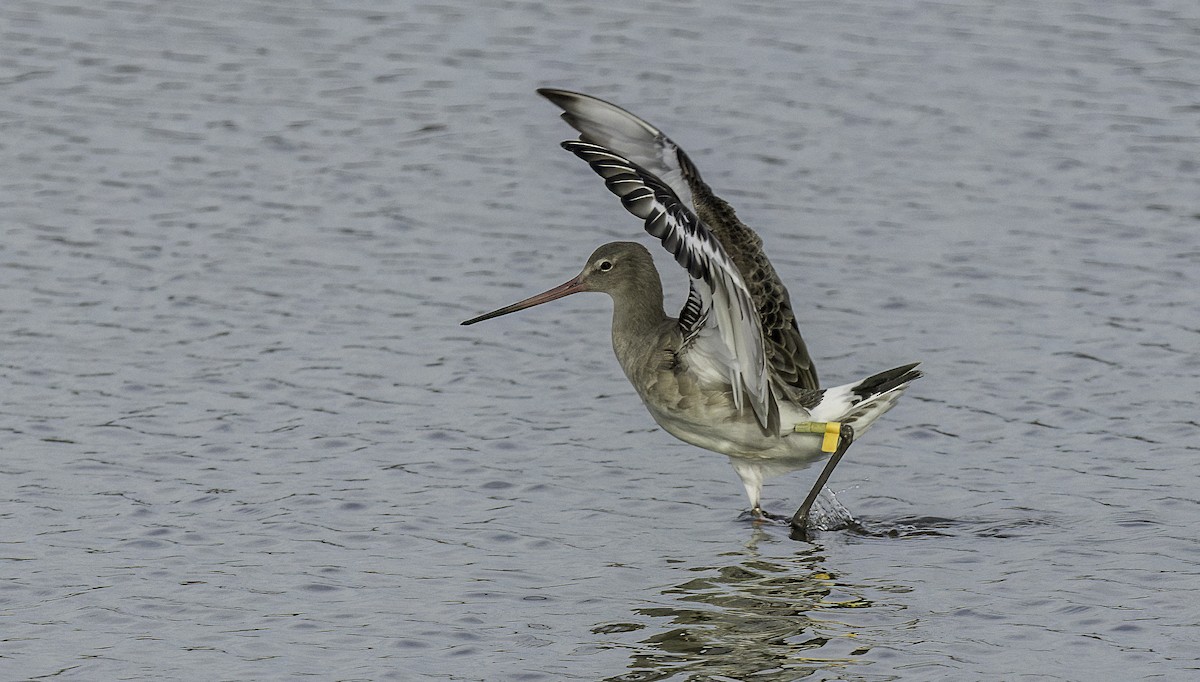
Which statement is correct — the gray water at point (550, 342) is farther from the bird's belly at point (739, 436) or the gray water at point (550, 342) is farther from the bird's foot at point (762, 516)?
the bird's belly at point (739, 436)

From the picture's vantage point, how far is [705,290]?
26.3ft

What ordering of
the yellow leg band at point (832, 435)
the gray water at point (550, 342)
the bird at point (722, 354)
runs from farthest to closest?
1. the yellow leg band at point (832, 435)
2. the bird at point (722, 354)
3. the gray water at point (550, 342)

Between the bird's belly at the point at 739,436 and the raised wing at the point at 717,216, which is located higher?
the raised wing at the point at 717,216

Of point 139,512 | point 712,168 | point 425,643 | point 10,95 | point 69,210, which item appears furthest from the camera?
point 10,95

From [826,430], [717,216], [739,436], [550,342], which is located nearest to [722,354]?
[739,436]

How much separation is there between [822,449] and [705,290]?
1.14m

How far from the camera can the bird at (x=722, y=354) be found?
27.5 ft

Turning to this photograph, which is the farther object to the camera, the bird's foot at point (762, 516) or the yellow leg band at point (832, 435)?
the bird's foot at point (762, 516)

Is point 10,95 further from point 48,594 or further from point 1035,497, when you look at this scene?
point 1035,497

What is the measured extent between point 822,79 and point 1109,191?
3.29 meters

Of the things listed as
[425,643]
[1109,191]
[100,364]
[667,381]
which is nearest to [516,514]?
[667,381]

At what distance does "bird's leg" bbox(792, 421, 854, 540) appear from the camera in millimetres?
8578

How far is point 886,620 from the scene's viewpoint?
7547 mm

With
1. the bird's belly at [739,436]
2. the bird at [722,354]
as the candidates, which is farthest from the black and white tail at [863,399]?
the bird's belly at [739,436]
